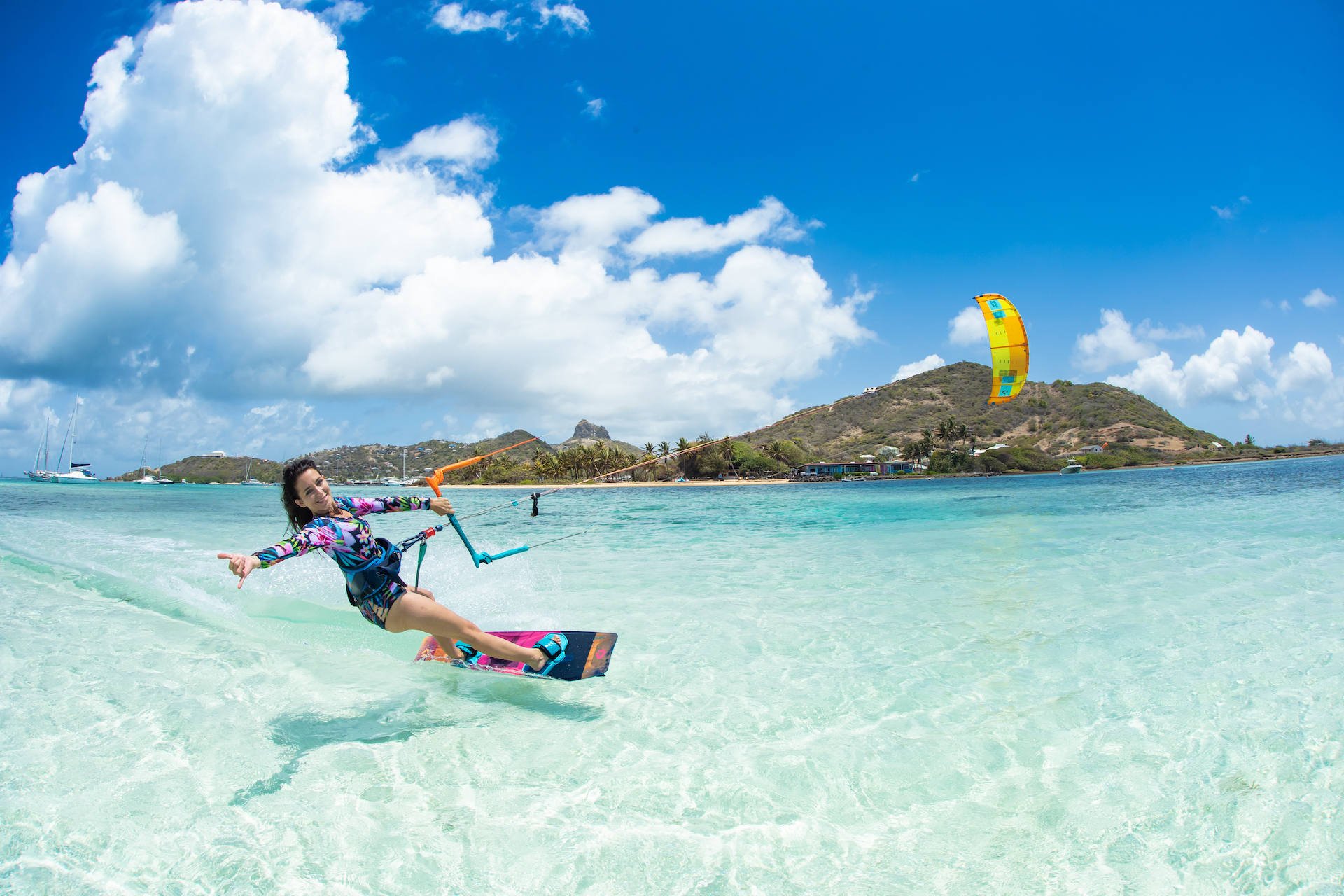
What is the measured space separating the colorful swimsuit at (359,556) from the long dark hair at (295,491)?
175 mm

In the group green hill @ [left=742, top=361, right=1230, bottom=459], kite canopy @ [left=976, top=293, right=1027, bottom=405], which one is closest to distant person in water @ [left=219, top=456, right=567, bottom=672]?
kite canopy @ [left=976, top=293, right=1027, bottom=405]

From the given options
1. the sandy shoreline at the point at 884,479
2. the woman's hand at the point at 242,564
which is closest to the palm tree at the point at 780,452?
the sandy shoreline at the point at 884,479

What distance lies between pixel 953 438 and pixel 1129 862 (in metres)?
139

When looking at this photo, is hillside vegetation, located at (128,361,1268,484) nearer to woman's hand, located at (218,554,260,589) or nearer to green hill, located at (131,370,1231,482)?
green hill, located at (131,370,1231,482)

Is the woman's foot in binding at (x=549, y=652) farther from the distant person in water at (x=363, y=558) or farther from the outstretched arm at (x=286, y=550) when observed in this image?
the outstretched arm at (x=286, y=550)

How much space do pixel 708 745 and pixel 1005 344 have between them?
10.5 m

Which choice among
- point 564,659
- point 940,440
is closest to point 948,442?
point 940,440

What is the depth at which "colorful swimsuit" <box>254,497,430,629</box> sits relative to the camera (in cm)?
488

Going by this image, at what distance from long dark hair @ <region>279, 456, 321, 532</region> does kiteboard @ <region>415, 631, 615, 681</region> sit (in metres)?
1.90

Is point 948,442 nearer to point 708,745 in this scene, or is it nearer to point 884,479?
point 884,479

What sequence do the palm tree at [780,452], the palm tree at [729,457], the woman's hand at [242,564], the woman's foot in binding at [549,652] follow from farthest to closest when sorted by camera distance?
1. the palm tree at [780,452]
2. the palm tree at [729,457]
3. the woman's foot in binding at [549,652]
4. the woman's hand at [242,564]

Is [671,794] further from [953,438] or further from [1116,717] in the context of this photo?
[953,438]

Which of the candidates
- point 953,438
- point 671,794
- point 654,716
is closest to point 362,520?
point 654,716

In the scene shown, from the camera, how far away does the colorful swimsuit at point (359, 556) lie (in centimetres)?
488
